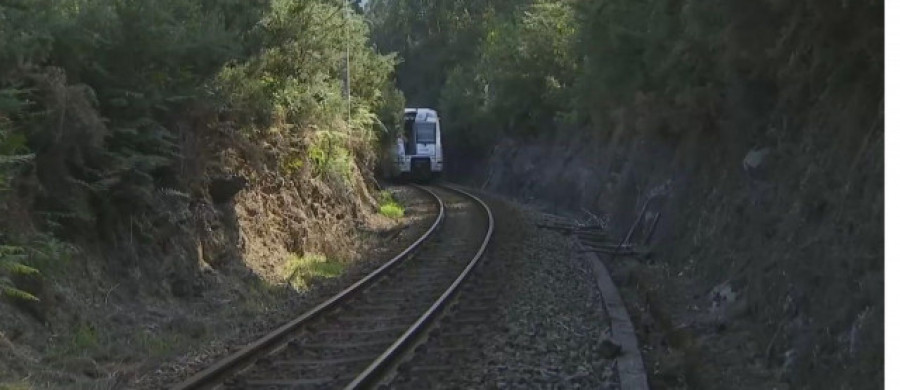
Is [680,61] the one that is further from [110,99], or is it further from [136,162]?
[110,99]

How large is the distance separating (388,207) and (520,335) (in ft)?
62.4

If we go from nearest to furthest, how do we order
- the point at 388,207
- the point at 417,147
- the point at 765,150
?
the point at 765,150 → the point at 388,207 → the point at 417,147

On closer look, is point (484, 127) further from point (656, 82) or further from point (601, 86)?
point (656, 82)

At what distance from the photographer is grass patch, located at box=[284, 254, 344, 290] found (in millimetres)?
14171

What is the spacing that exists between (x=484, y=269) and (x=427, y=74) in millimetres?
59129

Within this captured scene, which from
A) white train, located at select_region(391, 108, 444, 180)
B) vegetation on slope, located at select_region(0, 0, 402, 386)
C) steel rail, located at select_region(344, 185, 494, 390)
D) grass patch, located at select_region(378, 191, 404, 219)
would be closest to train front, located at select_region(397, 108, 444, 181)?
white train, located at select_region(391, 108, 444, 180)

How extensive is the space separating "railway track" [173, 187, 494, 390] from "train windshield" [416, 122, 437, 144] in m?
27.3

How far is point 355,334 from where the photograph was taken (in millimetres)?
10109

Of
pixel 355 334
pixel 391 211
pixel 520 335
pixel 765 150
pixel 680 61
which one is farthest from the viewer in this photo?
pixel 391 211

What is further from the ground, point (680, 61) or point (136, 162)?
point (680, 61)

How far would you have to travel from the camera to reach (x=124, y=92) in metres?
10.8

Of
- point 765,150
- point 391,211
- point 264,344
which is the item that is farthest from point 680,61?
point 391,211

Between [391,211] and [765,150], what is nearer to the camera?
[765,150]

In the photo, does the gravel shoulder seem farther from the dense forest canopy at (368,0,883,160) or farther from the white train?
the white train
